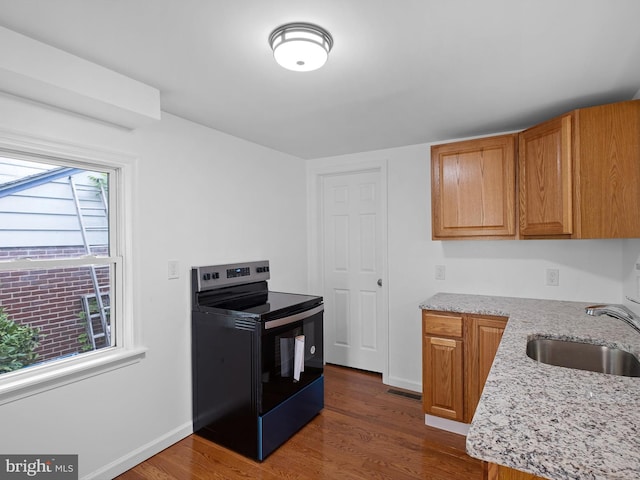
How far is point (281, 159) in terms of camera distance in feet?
11.1

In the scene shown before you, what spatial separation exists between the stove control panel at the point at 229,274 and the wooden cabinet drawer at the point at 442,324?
1331mm

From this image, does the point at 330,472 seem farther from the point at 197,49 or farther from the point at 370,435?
the point at 197,49

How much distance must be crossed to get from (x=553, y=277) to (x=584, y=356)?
1051 millimetres

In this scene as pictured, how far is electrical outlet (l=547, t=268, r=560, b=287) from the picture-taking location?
2602 millimetres

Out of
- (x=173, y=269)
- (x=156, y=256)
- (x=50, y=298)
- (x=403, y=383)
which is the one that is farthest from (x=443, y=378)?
(x=50, y=298)

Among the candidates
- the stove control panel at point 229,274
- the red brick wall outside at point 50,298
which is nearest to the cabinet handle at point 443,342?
the stove control panel at point 229,274

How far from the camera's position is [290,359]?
243 cm

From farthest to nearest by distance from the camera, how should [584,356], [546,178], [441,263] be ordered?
[441,263] → [546,178] → [584,356]

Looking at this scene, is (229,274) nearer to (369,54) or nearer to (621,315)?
(369,54)

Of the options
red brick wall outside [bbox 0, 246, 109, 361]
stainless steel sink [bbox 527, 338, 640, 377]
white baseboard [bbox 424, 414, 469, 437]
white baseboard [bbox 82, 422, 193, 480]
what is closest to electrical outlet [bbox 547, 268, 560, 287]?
stainless steel sink [bbox 527, 338, 640, 377]

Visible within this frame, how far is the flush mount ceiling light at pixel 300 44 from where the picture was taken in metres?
1.37

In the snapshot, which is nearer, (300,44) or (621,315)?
(300,44)

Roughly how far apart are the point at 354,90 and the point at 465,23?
2.33ft

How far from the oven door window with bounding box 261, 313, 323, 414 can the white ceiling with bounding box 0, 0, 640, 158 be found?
57.1 inches
